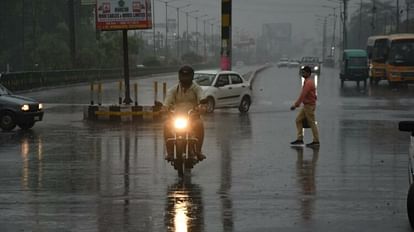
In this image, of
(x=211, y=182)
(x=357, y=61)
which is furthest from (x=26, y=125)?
(x=357, y=61)

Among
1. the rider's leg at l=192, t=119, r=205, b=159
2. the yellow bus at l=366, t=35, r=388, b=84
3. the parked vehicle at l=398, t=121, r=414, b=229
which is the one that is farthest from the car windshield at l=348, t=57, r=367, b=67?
the parked vehicle at l=398, t=121, r=414, b=229

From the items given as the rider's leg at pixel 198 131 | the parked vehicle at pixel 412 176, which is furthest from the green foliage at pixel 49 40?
the parked vehicle at pixel 412 176

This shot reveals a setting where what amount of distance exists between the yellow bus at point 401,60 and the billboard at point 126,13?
25.7 meters

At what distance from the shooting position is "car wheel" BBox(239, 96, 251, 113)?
96.2 ft

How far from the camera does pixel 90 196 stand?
10.8 meters

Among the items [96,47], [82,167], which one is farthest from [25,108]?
[96,47]

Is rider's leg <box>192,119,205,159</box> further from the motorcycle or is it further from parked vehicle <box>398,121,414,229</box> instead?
parked vehicle <box>398,121,414,229</box>

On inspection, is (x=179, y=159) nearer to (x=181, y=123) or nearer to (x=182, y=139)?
(x=182, y=139)

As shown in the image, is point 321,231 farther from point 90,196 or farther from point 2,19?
point 2,19

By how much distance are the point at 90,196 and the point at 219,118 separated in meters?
15.2

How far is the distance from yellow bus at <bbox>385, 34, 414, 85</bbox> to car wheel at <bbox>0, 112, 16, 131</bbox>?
3268 cm

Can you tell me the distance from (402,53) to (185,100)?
39.2m

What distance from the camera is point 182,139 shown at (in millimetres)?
12375

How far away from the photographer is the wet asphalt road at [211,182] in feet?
29.8
